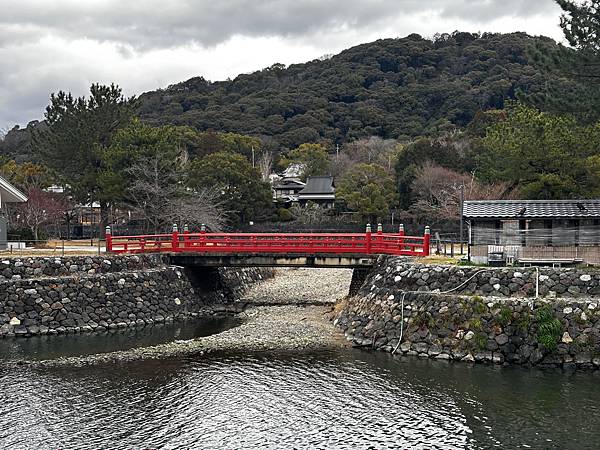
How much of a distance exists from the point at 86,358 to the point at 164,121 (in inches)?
3780

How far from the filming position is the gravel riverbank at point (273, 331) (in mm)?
21750

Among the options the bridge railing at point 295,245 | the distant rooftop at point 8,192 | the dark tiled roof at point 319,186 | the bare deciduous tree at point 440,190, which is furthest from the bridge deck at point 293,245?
the dark tiled roof at point 319,186

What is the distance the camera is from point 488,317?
20.7m

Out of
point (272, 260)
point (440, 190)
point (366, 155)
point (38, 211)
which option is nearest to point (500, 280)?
point (272, 260)

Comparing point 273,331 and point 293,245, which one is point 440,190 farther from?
point 273,331

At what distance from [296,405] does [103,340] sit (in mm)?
10872

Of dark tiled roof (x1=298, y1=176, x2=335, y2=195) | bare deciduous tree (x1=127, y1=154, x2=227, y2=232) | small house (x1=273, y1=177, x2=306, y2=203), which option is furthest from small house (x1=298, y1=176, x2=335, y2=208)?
bare deciduous tree (x1=127, y1=154, x2=227, y2=232)

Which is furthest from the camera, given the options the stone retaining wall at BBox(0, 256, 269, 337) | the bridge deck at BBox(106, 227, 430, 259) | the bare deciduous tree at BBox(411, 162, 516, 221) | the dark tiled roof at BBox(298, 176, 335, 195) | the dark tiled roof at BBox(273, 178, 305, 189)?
the dark tiled roof at BBox(273, 178, 305, 189)

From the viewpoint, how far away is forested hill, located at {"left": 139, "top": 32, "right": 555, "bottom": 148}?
105 meters

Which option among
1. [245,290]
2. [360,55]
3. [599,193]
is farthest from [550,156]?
[360,55]

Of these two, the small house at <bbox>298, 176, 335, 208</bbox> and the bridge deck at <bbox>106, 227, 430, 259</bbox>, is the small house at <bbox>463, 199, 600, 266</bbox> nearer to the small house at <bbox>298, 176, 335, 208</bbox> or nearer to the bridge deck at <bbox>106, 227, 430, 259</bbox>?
the bridge deck at <bbox>106, 227, 430, 259</bbox>

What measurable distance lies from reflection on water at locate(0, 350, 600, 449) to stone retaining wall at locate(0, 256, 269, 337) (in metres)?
5.71

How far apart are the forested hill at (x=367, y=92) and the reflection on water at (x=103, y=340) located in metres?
71.2

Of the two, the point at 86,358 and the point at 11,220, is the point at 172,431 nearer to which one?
the point at 86,358
